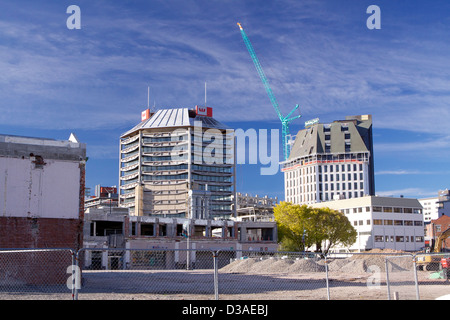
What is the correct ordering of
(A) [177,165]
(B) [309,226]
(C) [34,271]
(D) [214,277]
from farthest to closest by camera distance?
(A) [177,165] → (B) [309,226] → (C) [34,271] → (D) [214,277]

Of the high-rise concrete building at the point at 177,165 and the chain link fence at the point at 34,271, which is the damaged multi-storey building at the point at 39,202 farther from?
the high-rise concrete building at the point at 177,165

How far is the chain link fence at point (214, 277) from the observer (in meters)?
26.7

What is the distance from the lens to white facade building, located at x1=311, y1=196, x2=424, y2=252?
5207 inches

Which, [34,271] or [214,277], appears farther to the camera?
[34,271]

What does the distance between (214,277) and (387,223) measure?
12303 centimetres

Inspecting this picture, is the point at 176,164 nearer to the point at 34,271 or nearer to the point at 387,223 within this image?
the point at 387,223

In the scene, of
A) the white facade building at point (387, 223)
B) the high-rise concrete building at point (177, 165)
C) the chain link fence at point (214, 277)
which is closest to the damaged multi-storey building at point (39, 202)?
the chain link fence at point (214, 277)

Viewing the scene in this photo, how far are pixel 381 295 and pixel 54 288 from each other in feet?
62.8

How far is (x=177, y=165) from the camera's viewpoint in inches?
6806

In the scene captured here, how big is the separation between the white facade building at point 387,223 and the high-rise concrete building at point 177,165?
49.2 meters

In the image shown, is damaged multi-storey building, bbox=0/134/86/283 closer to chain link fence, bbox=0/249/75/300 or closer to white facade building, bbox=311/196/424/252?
chain link fence, bbox=0/249/75/300

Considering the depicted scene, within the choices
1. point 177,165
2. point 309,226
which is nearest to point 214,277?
point 309,226

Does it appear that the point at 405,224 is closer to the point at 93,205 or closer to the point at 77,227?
the point at 93,205
